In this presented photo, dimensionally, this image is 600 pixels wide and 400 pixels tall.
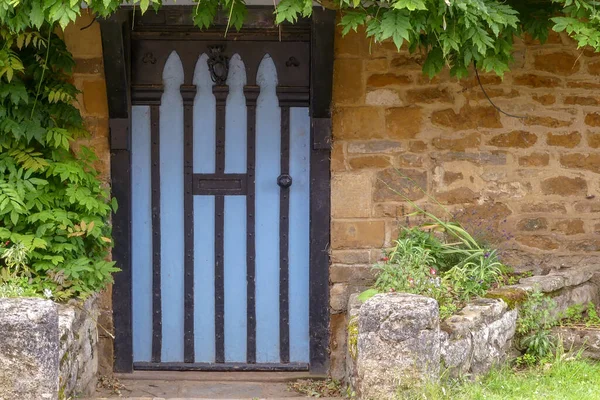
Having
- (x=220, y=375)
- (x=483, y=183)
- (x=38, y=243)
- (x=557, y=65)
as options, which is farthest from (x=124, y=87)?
(x=557, y=65)

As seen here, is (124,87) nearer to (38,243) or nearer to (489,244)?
(38,243)

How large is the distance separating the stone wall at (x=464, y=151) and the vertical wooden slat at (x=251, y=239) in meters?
0.56

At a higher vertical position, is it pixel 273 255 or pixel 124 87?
pixel 124 87

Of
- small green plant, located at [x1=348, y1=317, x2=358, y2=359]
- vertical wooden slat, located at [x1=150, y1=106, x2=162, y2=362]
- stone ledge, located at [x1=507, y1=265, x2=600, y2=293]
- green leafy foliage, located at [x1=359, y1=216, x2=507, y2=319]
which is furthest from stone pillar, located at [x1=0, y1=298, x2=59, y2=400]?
stone ledge, located at [x1=507, y1=265, x2=600, y2=293]

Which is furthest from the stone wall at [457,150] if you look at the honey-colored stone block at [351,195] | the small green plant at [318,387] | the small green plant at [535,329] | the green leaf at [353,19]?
the green leaf at [353,19]

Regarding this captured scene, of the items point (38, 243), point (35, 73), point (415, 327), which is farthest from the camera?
point (35, 73)

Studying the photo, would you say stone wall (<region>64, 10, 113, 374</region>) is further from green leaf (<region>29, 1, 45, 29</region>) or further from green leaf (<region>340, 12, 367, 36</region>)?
green leaf (<region>340, 12, 367, 36</region>)

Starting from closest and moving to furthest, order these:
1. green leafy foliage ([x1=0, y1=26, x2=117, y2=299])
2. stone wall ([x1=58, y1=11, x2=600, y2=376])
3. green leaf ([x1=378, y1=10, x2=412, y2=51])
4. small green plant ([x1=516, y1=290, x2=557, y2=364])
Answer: green leaf ([x1=378, y1=10, x2=412, y2=51]), small green plant ([x1=516, y1=290, x2=557, y2=364]), green leafy foliage ([x1=0, y1=26, x2=117, y2=299]), stone wall ([x1=58, y1=11, x2=600, y2=376])

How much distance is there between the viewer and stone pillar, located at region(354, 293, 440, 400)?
13.9 feet

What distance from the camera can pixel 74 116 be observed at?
581 centimetres

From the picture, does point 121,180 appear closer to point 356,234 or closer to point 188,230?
point 188,230

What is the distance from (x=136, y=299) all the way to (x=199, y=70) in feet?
5.42

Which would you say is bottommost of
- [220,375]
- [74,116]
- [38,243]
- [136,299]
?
[220,375]

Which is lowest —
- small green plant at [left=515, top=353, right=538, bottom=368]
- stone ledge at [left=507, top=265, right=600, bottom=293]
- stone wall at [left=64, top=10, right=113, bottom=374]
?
small green plant at [left=515, top=353, right=538, bottom=368]
